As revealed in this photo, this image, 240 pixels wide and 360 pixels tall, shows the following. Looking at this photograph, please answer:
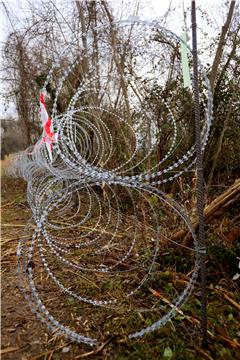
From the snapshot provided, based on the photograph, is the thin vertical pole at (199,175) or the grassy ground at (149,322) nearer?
the thin vertical pole at (199,175)

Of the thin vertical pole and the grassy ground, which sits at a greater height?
the thin vertical pole

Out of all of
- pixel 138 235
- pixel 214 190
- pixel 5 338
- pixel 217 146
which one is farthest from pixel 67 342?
pixel 217 146

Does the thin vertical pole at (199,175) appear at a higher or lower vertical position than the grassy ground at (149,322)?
higher

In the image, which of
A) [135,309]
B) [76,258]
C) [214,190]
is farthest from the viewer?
[214,190]

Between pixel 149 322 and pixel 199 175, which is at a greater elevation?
pixel 199 175

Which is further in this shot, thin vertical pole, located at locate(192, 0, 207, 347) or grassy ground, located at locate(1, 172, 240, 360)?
grassy ground, located at locate(1, 172, 240, 360)

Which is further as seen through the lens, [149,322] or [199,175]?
[149,322]

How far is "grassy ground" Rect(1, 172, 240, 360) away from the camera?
6.78 feet

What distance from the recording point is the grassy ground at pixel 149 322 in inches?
81.4

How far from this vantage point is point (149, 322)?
2.34 meters

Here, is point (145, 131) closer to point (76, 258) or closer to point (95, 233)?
point (95, 233)

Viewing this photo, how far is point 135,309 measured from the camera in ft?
8.14

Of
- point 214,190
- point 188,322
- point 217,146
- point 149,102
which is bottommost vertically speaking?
point 188,322

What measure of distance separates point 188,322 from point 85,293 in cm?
90
